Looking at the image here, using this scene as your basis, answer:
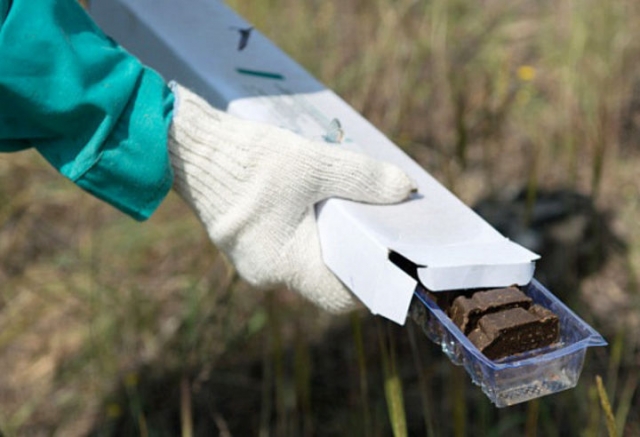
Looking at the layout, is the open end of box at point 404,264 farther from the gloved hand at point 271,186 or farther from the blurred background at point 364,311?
the blurred background at point 364,311

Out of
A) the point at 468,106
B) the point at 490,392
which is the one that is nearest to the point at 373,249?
the point at 490,392

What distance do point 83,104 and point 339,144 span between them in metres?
A: 0.32

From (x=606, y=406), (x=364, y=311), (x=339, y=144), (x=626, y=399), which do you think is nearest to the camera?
(x=606, y=406)

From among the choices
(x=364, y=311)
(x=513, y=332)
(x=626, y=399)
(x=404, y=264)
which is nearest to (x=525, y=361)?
(x=513, y=332)

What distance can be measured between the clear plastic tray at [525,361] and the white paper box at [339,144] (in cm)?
4

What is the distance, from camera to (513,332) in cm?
91

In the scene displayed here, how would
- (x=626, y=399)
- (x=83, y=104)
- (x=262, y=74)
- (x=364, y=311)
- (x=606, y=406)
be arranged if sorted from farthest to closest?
(x=364, y=311), (x=626, y=399), (x=262, y=74), (x=83, y=104), (x=606, y=406)

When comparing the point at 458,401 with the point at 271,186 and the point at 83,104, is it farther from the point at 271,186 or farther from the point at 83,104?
the point at 83,104

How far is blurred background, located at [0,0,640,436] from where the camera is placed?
5.63ft

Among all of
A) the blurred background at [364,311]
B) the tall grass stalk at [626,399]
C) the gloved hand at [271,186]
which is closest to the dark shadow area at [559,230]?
the blurred background at [364,311]

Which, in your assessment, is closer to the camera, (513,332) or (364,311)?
(513,332)

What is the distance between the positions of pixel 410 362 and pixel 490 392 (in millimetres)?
939

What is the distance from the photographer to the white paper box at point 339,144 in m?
0.98

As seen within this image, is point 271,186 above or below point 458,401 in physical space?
above
